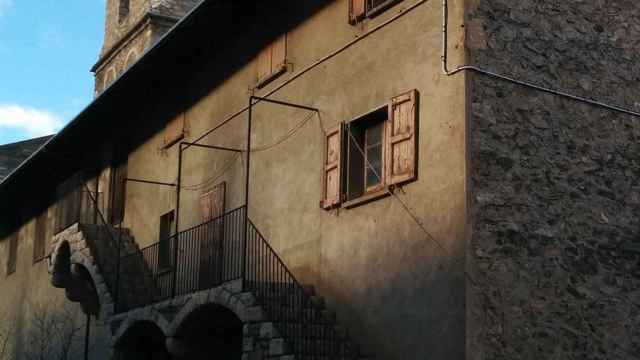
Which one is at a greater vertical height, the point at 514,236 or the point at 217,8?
the point at 217,8

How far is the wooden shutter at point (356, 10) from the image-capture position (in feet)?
47.5

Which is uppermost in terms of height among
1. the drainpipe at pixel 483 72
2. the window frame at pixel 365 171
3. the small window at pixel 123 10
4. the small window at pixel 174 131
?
the small window at pixel 123 10

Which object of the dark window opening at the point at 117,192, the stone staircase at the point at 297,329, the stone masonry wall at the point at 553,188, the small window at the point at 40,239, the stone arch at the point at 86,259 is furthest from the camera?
the small window at the point at 40,239

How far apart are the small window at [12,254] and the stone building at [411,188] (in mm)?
12242

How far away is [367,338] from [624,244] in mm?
3289

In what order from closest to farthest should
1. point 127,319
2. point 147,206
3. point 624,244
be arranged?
point 624,244
point 127,319
point 147,206

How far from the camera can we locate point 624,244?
42.8ft

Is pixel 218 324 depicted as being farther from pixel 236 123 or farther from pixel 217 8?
pixel 217 8

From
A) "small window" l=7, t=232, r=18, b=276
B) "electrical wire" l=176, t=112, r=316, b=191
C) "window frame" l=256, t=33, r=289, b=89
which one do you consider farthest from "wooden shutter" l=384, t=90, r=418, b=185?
"small window" l=7, t=232, r=18, b=276

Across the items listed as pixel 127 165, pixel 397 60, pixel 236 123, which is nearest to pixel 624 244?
pixel 397 60

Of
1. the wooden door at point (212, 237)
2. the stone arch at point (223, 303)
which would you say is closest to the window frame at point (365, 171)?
the stone arch at point (223, 303)

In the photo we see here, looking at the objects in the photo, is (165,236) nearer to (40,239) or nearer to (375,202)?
(375,202)

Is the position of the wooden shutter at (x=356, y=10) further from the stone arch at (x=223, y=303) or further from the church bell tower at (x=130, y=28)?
the church bell tower at (x=130, y=28)

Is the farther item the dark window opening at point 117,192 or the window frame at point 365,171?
the dark window opening at point 117,192
